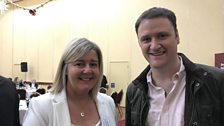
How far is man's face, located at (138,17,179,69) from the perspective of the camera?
1710 mm

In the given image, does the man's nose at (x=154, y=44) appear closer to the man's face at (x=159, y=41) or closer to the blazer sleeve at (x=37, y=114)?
the man's face at (x=159, y=41)

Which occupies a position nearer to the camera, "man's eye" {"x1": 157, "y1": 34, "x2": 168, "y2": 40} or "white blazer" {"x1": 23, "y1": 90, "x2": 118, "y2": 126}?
"man's eye" {"x1": 157, "y1": 34, "x2": 168, "y2": 40}

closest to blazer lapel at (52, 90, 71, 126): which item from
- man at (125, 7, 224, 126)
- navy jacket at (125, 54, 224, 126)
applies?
man at (125, 7, 224, 126)

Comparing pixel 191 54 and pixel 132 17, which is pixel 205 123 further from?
pixel 132 17

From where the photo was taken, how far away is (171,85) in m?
1.76

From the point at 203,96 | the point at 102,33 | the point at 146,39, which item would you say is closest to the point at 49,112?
the point at 146,39

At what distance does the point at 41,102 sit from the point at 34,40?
13.2 meters

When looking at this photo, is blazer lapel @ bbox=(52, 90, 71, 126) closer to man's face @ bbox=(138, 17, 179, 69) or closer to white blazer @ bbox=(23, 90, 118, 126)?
white blazer @ bbox=(23, 90, 118, 126)

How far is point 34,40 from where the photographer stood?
48.4 feet

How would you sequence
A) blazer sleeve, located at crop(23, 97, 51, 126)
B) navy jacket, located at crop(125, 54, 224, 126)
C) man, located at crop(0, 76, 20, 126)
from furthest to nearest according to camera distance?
man, located at crop(0, 76, 20, 126) → blazer sleeve, located at crop(23, 97, 51, 126) → navy jacket, located at crop(125, 54, 224, 126)

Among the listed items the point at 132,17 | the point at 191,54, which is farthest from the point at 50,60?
the point at 191,54

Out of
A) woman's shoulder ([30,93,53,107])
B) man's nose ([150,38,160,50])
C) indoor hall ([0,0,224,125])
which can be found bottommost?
woman's shoulder ([30,93,53,107])

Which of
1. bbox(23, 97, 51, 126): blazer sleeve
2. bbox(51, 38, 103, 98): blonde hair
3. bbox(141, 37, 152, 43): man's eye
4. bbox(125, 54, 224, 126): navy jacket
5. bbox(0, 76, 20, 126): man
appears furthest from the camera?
bbox(0, 76, 20, 126): man

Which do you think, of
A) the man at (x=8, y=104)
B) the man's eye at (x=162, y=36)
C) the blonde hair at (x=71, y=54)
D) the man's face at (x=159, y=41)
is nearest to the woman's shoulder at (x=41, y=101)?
the blonde hair at (x=71, y=54)
